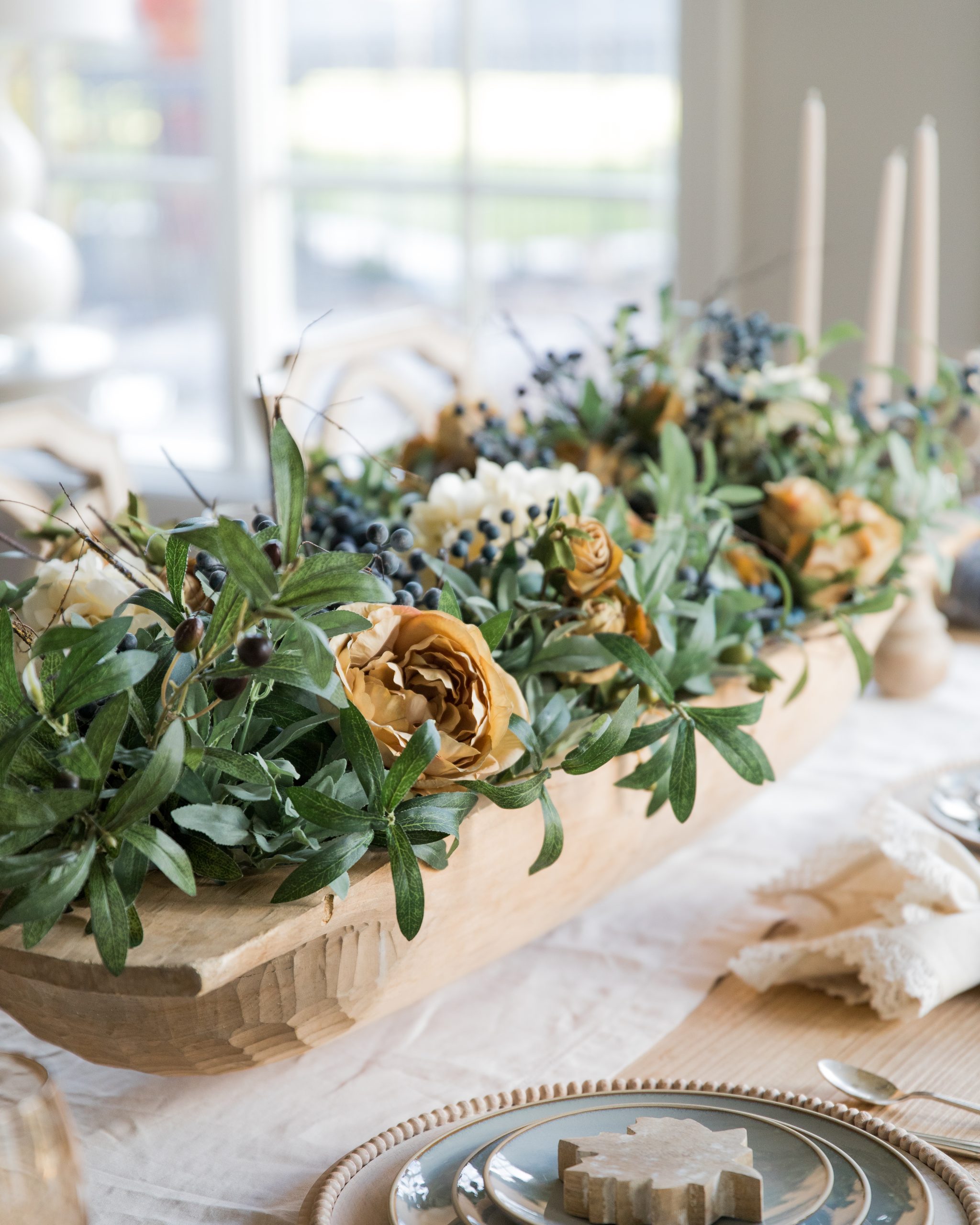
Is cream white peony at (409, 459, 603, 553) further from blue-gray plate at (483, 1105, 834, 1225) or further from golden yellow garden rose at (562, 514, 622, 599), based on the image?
blue-gray plate at (483, 1105, 834, 1225)

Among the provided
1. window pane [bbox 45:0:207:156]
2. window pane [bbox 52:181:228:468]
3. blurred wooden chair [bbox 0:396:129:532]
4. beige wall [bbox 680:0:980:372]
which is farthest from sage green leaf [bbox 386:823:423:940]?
window pane [bbox 45:0:207:156]

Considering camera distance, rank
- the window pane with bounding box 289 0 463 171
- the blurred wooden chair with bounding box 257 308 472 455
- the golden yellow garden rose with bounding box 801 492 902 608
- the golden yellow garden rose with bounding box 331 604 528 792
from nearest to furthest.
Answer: the golden yellow garden rose with bounding box 331 604 528 792 < the golden yellow garden rose with bounding box 801 492 902 608 < the blurred wooden chair with bounding box 257 308 472 455 < the window pane with bounding box 289 0 463 171

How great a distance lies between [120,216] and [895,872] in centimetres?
273

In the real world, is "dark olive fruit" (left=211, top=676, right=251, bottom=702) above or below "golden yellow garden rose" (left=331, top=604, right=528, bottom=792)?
above

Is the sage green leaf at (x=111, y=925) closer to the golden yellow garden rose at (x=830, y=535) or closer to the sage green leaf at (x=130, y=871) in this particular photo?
the sage green leaf at (x=130, y=871)

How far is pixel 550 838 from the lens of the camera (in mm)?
577

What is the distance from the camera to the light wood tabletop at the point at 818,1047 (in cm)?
60

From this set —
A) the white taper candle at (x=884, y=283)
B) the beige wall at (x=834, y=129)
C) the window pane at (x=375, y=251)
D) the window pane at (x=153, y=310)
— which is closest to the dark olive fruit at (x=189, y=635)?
the white taper candle at (x=884, y=283)

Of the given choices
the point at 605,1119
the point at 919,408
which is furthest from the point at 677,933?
the point at 919,408

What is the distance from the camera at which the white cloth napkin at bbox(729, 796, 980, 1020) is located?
66 centimetres

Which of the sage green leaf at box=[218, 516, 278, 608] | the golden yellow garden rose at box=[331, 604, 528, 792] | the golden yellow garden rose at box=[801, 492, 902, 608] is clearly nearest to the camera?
the sage green leaf at box=[218, 516, 278, 608]

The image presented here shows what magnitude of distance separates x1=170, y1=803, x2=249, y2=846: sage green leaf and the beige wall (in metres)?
1.60

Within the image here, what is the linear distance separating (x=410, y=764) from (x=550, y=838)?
0.35ft

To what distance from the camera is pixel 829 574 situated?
900 mm
